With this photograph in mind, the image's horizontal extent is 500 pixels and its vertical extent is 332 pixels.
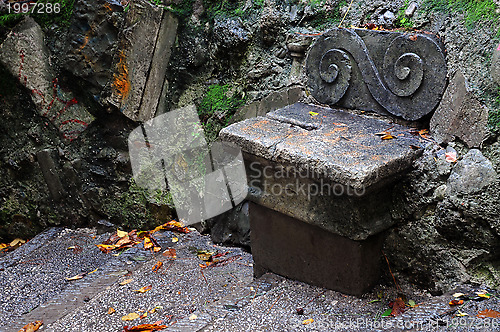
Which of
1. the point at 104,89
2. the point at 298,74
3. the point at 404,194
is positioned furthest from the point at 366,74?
the point at 104,89

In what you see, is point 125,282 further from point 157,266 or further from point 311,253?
point 311,253

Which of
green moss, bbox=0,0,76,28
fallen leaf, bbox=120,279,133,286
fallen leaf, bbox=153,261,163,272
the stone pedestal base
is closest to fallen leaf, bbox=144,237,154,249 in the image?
fallen leaf, bbox=153,261,163,272

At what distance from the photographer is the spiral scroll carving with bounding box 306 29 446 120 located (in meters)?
2.03

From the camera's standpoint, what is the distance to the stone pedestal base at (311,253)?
2070 mm

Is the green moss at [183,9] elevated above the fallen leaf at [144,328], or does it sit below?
above

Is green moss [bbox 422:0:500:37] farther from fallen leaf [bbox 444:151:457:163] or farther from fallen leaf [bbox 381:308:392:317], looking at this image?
fallen leaf [bbox 381:308:392:317]

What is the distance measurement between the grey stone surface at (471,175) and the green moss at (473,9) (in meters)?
0.48

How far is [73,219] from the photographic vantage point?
353 cm

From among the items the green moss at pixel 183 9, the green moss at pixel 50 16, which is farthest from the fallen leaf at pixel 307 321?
the green moss at pixel 50 16

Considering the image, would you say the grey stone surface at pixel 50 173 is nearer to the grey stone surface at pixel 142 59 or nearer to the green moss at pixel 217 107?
the grey stone surface at pixel 142 59

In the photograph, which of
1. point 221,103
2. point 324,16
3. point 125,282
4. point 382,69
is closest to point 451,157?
point 382,69

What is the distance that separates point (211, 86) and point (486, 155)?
165 centimetres

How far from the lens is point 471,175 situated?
6.02ft

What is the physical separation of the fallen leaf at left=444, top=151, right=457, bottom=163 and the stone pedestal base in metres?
0.44
